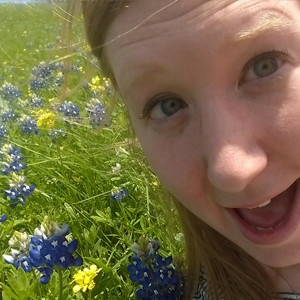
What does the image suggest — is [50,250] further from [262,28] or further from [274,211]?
[262,28]

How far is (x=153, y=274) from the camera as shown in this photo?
5.81ft

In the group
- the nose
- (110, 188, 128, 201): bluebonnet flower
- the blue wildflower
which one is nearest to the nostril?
the nose

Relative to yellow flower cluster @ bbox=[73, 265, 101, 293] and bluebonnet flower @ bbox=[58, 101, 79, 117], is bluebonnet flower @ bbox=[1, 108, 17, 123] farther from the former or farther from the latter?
yellow flower cluster @ bbox=[73, 265, 101, 293]

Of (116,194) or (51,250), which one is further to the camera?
(116,194)

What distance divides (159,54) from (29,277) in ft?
3.55

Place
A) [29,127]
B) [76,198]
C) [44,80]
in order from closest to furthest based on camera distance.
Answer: [76,198] < [29,127] < [44,80]

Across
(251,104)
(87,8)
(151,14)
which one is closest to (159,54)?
(151,14)

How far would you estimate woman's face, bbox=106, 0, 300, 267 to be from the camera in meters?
1.17

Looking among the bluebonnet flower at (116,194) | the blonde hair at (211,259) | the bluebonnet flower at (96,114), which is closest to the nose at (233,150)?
the blonde hair at (211,259)

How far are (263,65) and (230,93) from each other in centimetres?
10

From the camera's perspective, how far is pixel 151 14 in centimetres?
126

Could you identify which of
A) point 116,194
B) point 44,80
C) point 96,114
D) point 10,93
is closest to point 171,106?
point 116,194

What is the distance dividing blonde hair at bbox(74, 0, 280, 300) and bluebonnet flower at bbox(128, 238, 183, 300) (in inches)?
1.9

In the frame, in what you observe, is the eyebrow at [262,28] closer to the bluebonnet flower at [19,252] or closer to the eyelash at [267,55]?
the eyelash at [267,55]
